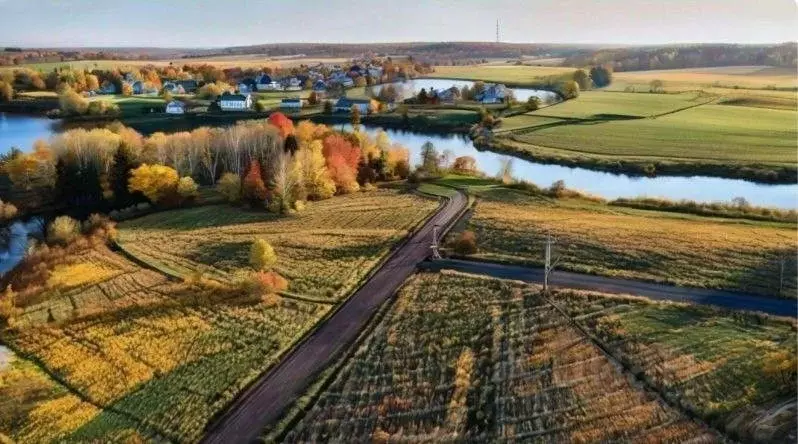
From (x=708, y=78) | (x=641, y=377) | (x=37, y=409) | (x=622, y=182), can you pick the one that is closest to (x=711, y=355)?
(x=641, y=377)

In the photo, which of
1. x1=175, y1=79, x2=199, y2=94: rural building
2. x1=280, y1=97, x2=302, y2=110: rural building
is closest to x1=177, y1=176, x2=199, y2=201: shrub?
x1=280, y1=97, x2=302, y2=110: rural building

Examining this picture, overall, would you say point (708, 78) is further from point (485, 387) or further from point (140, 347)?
point (140, 347)

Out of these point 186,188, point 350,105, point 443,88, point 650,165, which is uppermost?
point 443,88

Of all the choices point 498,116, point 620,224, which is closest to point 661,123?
point 498,116

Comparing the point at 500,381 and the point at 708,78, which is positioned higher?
the point at 708,78

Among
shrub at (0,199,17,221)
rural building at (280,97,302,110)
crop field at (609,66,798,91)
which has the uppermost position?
crop field at (609,66,798,91)

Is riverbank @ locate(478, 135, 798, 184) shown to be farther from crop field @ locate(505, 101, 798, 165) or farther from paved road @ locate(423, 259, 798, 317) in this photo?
paved road @ locate(423, 259, 798, 317)
